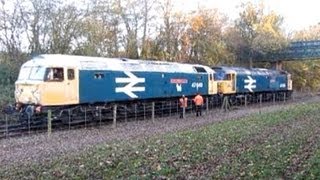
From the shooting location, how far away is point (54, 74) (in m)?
23.5

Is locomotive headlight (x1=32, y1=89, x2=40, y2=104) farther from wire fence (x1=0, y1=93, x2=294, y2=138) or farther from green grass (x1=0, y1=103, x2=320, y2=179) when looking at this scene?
green grass (x1=0, y1=103, x2=320, y2=179)

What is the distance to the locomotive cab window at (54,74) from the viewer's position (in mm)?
23219

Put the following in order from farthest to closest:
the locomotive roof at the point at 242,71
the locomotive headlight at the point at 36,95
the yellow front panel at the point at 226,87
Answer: the locomotive roof at the point at 242,71
the yellow front panel at the point at 226,87
the locomotive headlight at the point at 36,95

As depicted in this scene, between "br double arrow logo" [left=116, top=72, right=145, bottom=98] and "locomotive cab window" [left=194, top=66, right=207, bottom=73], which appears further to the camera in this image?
"locomotive cab window" [left=194, top=66, right=207, bottom=73]

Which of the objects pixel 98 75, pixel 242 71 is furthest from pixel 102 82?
pixel 242 71

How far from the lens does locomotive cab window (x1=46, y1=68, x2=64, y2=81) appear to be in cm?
2322

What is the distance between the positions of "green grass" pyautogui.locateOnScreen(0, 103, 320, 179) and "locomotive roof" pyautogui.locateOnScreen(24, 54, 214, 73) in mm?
11147

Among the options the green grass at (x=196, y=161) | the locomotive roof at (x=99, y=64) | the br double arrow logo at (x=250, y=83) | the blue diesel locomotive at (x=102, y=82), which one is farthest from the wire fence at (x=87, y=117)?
the br double arrow logo at (x=250, y=83)

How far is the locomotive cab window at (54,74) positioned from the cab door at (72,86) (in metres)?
0.34

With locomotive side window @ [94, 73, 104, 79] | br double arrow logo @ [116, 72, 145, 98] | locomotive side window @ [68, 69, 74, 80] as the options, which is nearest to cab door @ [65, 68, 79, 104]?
locomotive side window @ [68, 69, 74, 80]

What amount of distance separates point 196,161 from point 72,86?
14.7 meters

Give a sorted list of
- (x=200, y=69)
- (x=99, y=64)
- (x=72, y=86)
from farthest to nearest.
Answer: (x=200, y=69) < (x=99, y=64) < (x=72, y=86)

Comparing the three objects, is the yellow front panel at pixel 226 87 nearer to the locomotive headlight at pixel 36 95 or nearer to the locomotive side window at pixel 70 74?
the locomotive side window at pixel 70 74

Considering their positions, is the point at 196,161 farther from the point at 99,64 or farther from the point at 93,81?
the point at 99,64
